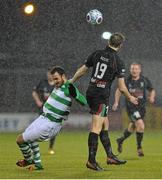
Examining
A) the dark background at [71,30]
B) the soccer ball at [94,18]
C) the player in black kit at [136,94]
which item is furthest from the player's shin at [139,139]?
the dark background at [71,30]

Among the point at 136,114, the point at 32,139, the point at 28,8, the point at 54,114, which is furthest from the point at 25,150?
the point at 28,8

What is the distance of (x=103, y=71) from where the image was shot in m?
12.8

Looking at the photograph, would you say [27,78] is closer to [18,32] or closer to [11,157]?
[18,32]

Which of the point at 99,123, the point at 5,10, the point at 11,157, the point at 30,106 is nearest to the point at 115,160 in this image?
the point at 99,123

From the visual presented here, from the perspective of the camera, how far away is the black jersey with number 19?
1280cm

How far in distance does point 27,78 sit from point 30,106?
3.86ft

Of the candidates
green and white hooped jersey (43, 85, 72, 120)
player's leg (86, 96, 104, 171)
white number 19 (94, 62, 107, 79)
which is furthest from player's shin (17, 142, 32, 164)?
white number 19 (94, 62, 107, 79)

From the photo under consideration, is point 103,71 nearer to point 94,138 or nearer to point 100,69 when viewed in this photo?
point 100,69

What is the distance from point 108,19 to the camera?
115 feet

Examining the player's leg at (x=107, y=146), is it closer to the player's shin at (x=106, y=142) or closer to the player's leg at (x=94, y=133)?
the player's shin at (x=106, y=142)

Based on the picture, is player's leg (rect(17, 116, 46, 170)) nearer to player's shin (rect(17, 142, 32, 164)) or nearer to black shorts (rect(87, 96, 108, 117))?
player's shin (rect(17, 142, 32, 164))

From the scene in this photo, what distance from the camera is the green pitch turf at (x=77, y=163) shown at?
12.1m

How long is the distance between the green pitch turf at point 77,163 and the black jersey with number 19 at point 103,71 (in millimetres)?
1236

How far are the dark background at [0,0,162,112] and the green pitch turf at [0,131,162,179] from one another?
488 inches
